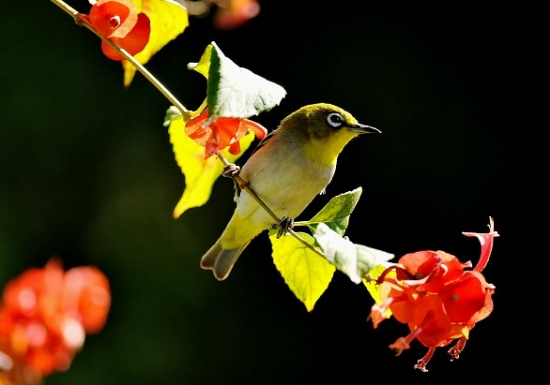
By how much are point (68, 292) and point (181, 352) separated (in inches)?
95.6

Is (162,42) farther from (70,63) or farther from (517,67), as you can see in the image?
(517,67)

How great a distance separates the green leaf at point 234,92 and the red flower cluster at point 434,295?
19 centimetres

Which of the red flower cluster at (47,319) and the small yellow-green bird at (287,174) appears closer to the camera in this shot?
the red flower cluster at (47,319)

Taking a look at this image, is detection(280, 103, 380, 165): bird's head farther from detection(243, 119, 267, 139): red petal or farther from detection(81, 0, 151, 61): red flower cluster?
detection(81, 0, 151, 61): red flower cluster

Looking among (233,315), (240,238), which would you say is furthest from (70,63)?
(240,238)

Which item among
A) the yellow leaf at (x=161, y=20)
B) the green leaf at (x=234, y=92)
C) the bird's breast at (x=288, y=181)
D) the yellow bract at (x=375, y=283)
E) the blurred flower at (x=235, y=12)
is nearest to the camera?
the green leaf at (x=234, y=92)

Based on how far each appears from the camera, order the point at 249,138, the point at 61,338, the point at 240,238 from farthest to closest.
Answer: the point at 240,238 → the point at 249,138 → the point at 61,338

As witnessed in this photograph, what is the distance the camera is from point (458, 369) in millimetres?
3531

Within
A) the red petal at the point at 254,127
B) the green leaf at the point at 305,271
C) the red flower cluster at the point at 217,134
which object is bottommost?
the green leaf at the point at 305,271

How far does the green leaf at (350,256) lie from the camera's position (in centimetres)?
72

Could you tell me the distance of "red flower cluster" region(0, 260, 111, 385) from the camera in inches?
34.9

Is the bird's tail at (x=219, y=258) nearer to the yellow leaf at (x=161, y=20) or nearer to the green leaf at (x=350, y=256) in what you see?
the yellow leaf at (x=161, y=20)

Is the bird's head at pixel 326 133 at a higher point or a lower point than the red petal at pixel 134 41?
lower

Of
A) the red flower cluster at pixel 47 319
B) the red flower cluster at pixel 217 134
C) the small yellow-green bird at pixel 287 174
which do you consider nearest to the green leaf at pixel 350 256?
the red flower cluster at pixel 217 134
